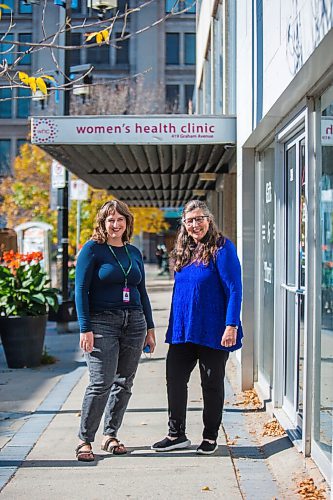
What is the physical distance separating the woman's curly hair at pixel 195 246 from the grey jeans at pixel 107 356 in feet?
1.70

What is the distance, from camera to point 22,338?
12.0 meters

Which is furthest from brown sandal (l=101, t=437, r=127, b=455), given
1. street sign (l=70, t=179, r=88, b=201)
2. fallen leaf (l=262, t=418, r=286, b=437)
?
street sign (l=70, t=179, r=88, b=201)

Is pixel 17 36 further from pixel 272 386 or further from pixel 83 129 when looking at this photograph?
pixel 272 386

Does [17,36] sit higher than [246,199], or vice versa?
[17,36]

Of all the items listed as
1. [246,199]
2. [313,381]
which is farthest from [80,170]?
[313,381]

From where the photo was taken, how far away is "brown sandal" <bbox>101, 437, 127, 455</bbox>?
663 centimetres

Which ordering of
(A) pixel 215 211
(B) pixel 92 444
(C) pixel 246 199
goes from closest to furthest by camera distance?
(B) pixel 92 444, (C) pixel 246 199, (A) pixel 215 211

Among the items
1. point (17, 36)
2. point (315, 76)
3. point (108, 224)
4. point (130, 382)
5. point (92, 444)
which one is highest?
point (17, 36)

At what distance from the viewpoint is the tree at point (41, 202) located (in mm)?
27989

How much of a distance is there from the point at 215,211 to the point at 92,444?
9.64m

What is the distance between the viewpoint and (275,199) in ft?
25.0

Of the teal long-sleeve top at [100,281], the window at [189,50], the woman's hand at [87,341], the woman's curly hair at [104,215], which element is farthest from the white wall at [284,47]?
the window at [189,50]

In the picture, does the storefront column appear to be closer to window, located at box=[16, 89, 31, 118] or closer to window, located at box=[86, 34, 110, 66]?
window, located at box=[16, 89, 31, 118]

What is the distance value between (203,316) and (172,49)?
51585 mm
